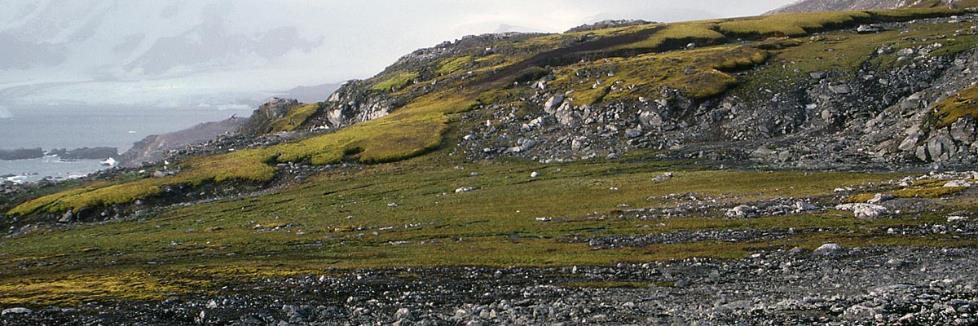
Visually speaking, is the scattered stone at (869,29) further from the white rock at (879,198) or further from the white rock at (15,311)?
the white rock at (15,311)

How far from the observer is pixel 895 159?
207 feet

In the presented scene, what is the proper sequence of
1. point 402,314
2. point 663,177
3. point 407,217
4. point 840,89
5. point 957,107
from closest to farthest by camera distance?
point 402,314 → point 407,217 → point 663,177 → point 957,107 → point 840,89

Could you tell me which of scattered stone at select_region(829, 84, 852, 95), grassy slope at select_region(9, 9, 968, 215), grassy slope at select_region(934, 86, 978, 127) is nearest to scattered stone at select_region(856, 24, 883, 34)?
grassy slope at select_region(9, 9, 968, 215)

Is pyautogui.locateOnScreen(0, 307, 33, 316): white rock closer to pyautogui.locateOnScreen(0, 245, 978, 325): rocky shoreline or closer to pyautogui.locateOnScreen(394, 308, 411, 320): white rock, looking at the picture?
pyautogui.locateOnScreen(0, 245, 978, 325): rocky shoreline

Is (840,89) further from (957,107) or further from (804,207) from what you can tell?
(804,207)

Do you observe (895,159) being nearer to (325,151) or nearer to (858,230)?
(858,230)

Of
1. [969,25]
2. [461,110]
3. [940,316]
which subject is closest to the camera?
[940,316]

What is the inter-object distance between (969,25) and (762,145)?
58.5 metres

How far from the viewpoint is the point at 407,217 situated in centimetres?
5841

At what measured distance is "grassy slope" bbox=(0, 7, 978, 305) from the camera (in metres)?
37.9

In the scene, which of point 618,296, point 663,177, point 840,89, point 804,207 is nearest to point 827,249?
point 804,207

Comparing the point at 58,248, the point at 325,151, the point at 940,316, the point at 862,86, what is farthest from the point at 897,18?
the point at 58,248

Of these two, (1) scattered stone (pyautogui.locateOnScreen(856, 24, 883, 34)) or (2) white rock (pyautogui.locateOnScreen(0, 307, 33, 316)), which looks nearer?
(2) white rock (pyautogui.locateOnScreen(0, 307, 33, 316))

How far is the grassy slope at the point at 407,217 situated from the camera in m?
37.9
